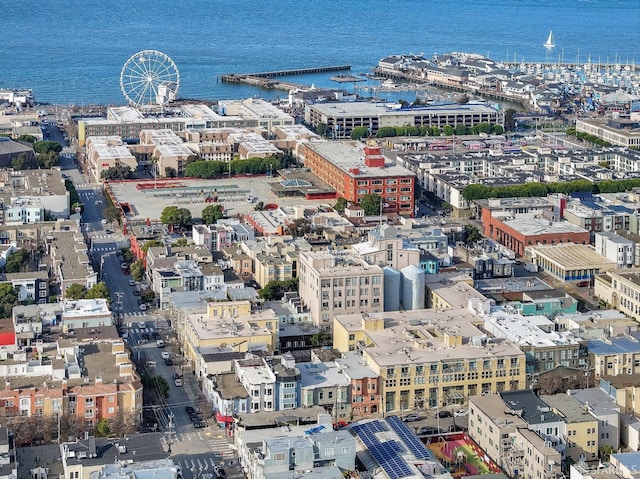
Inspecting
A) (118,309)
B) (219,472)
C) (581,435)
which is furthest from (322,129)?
(219,472)

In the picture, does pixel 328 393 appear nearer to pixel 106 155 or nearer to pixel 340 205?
pixel 340 205

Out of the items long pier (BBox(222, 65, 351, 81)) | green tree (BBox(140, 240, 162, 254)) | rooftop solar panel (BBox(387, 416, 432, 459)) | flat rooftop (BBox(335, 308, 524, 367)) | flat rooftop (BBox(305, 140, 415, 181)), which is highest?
flat rooftop (BBox(305, 140, 415, 181))

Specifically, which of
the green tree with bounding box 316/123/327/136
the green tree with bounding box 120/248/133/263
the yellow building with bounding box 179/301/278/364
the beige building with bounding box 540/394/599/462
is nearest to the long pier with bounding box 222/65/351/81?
the green tree with bounding box 316/123/327/136

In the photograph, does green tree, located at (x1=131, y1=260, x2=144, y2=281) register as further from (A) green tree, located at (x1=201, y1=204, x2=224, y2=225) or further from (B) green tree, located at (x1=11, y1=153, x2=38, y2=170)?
(B) green tree, located at (x1=11, y1=153, x2=38, y2=170)

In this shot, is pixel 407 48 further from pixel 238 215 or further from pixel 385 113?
pixel 238 215

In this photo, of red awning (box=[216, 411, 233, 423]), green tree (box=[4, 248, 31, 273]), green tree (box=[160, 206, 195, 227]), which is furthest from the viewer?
green tree (box=[160, 206, 195, 227])

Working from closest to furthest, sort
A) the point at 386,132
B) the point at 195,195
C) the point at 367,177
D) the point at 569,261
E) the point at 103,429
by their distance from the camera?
1. the point at 103,429
2. the point at 569,261
3. the point at 367,177
4. the point at 195,195
5. the point at 386,132

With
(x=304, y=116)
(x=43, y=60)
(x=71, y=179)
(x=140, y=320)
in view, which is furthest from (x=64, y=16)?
(x=140, y=320)
